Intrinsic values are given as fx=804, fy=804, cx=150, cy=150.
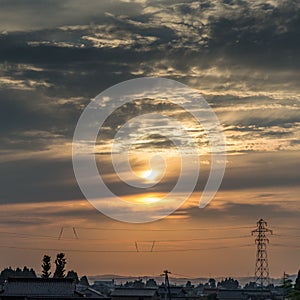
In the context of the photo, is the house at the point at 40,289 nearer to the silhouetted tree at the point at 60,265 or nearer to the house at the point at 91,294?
the house at the point at 91,294

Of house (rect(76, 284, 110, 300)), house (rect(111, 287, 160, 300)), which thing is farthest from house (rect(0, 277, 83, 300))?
house (rect(111, 287, 160, 300))

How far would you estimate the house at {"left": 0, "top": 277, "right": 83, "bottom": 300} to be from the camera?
9938 cm

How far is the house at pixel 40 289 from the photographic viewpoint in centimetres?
9938

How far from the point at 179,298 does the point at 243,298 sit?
2308cm

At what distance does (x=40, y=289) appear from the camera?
101125 millimetres

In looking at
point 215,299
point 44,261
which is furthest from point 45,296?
point 215,299

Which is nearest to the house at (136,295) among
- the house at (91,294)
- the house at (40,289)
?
the house at (91,294)

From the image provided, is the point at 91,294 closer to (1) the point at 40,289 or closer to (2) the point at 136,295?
(1) the point at 40,289

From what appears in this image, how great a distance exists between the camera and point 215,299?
192 m

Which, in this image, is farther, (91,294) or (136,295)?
(136,295)

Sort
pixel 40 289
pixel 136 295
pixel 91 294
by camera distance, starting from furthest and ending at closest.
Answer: pixel 136 295 < pixel 91 294 < pixel 40 289

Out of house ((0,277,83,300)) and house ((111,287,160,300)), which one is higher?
house ((111,287,160,300))

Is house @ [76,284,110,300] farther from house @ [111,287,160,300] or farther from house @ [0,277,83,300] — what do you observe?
house @ [111,287,160,300]

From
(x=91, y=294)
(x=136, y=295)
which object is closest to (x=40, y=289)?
(x=91, y=294)
